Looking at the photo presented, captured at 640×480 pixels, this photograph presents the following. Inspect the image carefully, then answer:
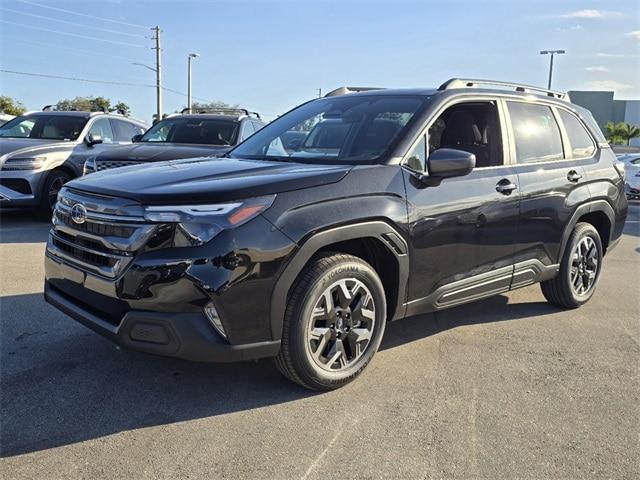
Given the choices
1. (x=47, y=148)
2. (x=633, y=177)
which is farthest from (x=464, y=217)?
(x=633, y=177)

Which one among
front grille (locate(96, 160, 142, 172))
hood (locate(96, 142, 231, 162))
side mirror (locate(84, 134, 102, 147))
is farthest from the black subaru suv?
side mirror (locate(84, 134, 102, 147))

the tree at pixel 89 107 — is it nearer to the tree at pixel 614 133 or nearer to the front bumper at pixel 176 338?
the front bumper at pixel 176 338

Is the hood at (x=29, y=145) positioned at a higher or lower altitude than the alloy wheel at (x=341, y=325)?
higher

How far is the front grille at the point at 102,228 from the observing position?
300 centimetres

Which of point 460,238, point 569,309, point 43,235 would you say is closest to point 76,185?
point 460,238

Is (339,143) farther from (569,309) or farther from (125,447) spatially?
(569,309)

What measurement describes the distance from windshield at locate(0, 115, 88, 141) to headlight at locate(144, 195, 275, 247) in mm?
7963

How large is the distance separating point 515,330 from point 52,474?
3.51 meters

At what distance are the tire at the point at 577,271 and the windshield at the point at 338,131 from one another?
81.2 inches

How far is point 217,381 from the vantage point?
3.57 metres

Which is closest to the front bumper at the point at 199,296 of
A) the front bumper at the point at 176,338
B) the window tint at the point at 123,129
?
the front bumper at the point at 176,338

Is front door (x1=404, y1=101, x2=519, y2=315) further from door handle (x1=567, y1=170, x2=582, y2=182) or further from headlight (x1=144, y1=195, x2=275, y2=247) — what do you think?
headlight (x1=144, y1=195, x2=275, y2=247)

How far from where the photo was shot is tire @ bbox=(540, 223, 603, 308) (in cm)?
509

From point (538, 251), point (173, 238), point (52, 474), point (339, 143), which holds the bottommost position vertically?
point (52, 474)
